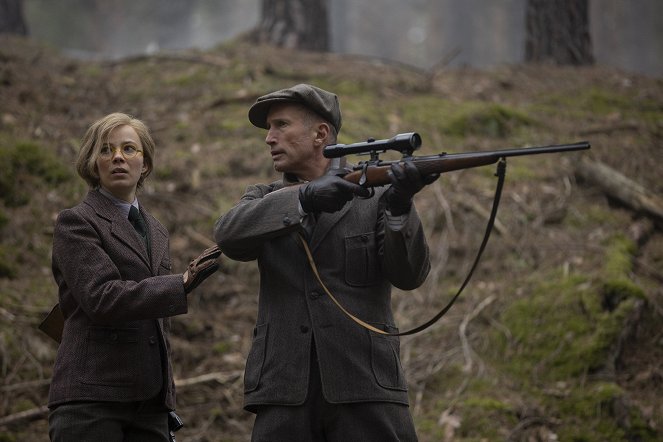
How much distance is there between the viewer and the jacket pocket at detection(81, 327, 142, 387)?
3.58 m

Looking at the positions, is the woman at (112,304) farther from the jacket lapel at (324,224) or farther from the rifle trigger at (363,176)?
the rifle trigger at (363,176)

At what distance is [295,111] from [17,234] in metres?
4.32

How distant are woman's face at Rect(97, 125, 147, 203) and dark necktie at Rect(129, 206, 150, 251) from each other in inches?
3.5

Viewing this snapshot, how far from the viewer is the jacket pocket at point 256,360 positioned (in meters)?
3.67

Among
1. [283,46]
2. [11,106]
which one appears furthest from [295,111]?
[283,46]

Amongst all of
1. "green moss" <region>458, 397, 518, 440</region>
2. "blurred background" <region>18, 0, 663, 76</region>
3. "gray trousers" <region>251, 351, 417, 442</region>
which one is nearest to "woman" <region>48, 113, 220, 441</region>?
"gray trousers" <region>251, 351, 417, 442</region>

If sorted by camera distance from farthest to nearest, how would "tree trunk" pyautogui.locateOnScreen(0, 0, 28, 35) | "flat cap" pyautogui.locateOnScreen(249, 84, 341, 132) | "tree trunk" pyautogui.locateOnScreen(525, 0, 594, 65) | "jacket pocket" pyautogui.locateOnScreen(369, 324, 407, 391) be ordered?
"tree trunk" pyautogui.locateOnScreen(0, 0, 28, 35) → "tree trunk" pyautogui.locateOnScreen(525, 0, 594, 65) → "flat cap" pyautogui.locateOnScreen(249, 84, 341, 132) → "jacket pocket" pyautogui.locateOnScreen(369, 324, 407, 391)

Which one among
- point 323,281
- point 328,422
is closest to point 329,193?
point 323,281

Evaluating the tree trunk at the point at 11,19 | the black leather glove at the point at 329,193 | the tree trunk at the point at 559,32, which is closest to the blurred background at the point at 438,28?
the tree trunk at the point at 11,19

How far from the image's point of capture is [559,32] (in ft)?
41.5

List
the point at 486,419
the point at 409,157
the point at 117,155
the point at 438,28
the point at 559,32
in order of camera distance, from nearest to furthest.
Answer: the point at 409,157
the point at 117,155
the point at 486,419
the point at 559,32
the point at 438,28

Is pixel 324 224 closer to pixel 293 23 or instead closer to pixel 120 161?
pixel 120 161

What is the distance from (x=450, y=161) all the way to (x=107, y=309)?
5.34 feet

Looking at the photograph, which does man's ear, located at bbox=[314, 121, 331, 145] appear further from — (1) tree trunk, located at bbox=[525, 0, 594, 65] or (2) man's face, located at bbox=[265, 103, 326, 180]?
(1) tree trunk, located at bbox=[525, 0, 594, 65]
